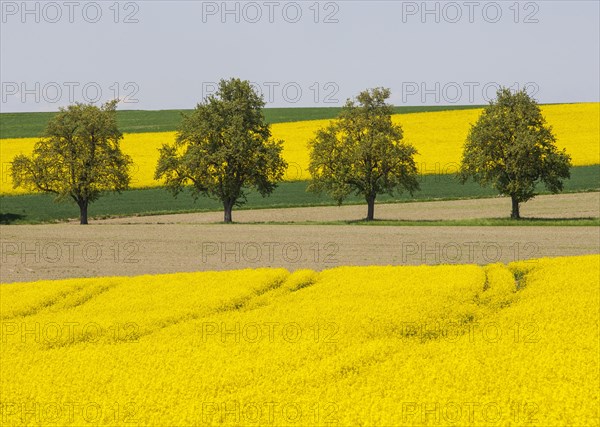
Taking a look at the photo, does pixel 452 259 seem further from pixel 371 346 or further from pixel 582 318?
pixel 371 346

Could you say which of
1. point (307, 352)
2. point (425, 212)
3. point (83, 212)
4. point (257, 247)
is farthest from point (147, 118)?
point (307, 352)

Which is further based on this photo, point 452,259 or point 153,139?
point 153,139

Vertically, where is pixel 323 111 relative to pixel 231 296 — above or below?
above

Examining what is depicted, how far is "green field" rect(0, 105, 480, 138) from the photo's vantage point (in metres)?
120

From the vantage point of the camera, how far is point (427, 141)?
98.6m

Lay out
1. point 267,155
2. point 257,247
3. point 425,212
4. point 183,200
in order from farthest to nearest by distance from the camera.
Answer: point 183,200, point 425,212, point 267,155, point 257,247

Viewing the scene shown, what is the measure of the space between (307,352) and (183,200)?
62193 millimetres

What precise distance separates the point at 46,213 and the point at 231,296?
162ft

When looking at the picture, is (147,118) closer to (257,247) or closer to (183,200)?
(183,200)

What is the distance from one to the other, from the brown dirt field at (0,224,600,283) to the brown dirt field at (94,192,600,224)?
9.99m

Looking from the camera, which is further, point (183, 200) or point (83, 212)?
point (183, 200)

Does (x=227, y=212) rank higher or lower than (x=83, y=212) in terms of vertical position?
lower

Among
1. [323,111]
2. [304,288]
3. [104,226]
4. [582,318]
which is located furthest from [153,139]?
[582,318]

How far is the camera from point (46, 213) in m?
69.7
